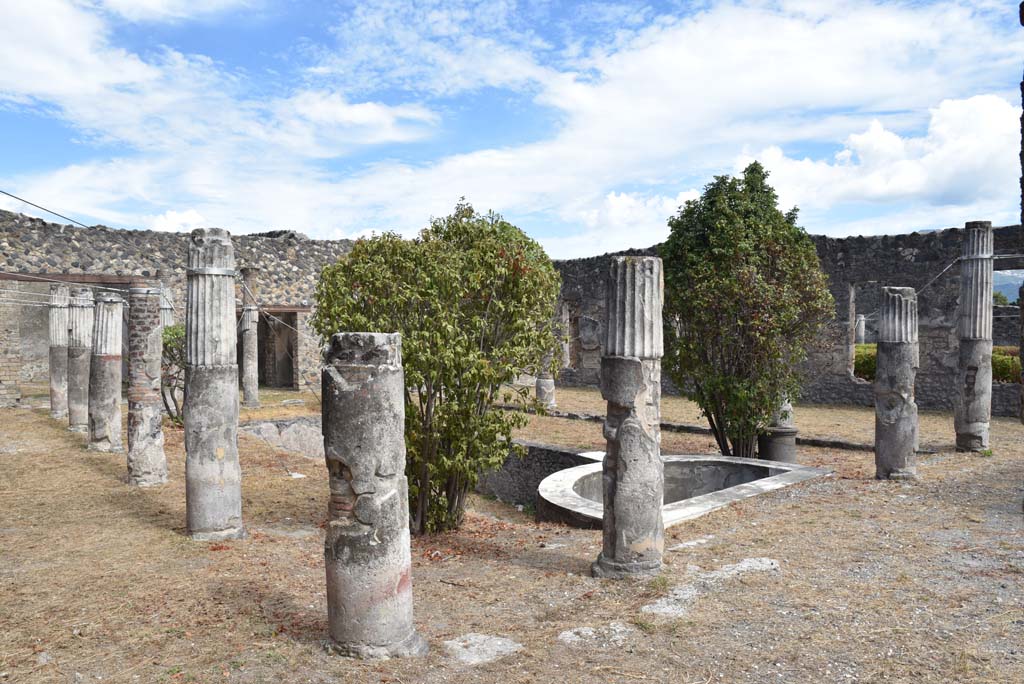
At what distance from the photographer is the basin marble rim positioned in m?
8.34

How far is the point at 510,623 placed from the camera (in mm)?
5320

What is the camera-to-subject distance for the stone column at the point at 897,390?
10031 millimetres

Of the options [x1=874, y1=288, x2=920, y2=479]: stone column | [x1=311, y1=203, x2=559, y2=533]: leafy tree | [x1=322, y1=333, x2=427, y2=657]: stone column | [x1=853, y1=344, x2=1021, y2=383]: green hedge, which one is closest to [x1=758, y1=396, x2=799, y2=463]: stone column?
[x1=874, y1=288, x2=920, y2=479]: stone column

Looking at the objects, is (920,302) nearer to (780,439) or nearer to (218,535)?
(780,439)

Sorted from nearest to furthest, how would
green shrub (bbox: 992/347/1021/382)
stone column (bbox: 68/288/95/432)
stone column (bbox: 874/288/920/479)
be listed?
stone column (bbox: 874/288/920/479), stone column (bbox: 68/288/95/432), green shrub (bbox: 992/347/1021/382)

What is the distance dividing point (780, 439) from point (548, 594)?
7.13 meters

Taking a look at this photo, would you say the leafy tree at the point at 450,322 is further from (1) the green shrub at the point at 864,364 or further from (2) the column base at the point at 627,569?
(1) the green shrub at the point at 864,364

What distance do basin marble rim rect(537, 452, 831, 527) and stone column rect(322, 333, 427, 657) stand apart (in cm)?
361

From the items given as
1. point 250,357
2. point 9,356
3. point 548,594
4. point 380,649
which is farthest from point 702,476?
point 9,356

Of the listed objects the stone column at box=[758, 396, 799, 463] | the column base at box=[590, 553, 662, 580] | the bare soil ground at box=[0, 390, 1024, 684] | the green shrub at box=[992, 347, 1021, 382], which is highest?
the green shrub at box=[992, 347, 1021, 382]

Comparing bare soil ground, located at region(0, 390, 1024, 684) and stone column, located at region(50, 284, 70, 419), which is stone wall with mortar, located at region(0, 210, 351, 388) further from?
bare soil ground, located at region(0, 390, 1024, 684)

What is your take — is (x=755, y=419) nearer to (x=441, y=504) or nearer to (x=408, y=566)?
(x=441, y=504)

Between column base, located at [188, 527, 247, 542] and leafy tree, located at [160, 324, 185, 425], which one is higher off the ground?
leafy tree, located at [160, 324, 185, 425]

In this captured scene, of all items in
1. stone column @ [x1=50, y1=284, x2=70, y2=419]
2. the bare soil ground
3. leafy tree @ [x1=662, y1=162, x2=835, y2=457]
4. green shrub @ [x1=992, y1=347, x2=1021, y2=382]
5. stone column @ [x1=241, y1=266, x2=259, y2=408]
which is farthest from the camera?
stone column @ [x1=241, y1=266, x2=259, y2=408]
